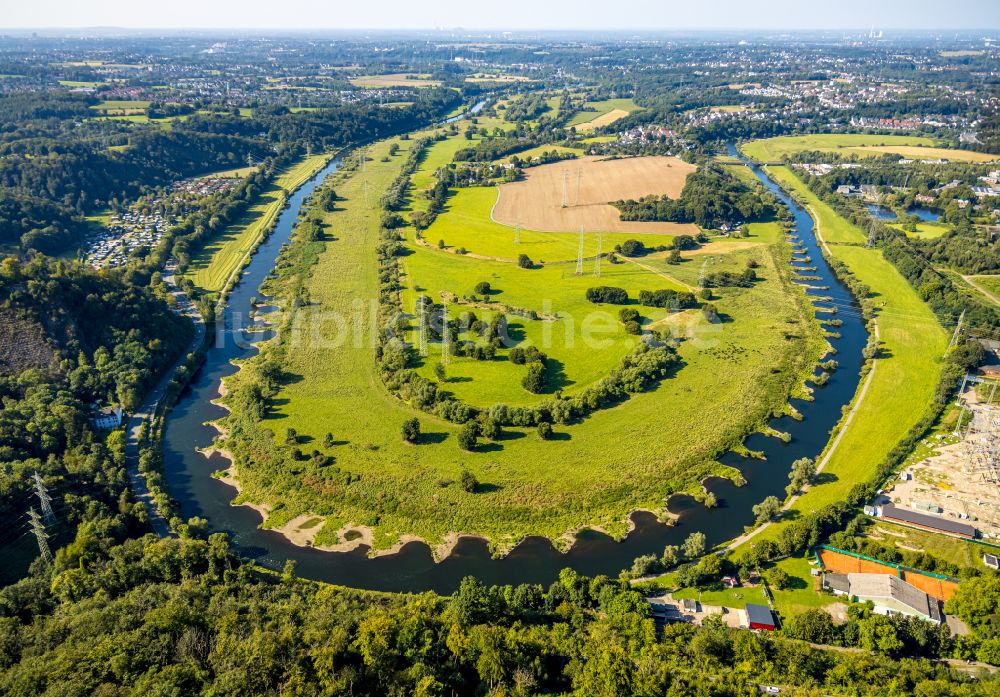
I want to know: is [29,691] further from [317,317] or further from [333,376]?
[317,317]

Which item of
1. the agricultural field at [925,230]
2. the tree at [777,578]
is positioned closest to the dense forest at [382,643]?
the tree at [777,578]

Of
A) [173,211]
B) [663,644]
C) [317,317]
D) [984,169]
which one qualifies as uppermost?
[984,169]

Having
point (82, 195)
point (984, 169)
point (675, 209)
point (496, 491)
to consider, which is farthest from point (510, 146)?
point (496, 491)

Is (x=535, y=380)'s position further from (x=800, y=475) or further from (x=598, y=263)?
(x=598, y=263)

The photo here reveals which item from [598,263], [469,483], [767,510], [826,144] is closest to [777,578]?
[767,510]

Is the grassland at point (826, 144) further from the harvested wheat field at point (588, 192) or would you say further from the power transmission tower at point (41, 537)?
the power transmission tower at point (41, 537)
